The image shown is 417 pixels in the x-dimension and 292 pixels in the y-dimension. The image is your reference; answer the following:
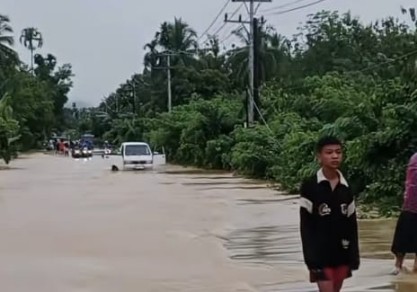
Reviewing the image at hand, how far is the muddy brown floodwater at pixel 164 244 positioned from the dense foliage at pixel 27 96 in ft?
105

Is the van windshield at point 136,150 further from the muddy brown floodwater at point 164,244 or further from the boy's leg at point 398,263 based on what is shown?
the boy's leg at point 398,263

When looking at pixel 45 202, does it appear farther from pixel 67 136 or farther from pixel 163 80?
pixel 67 136

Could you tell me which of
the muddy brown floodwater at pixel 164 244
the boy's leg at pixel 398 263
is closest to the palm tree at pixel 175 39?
the muddy brown floodwater at pixel 164 244

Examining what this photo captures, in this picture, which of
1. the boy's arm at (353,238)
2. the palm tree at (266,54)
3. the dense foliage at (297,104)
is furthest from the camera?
the palm tree at (266,54)

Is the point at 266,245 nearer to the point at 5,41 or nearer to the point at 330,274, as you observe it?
the point at 330,274

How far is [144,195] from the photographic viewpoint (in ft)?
91.0

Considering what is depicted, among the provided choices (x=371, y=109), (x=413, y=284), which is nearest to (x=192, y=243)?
(x=413, y=284)

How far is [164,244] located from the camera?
605 inches

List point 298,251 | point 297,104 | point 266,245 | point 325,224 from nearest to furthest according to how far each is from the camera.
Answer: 1. point 325,224
2. point 298,251
3. point 266,245
4. point 297,104

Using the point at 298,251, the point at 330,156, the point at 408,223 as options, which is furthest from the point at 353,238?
the point at 298,251

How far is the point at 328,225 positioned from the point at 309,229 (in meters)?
0.14

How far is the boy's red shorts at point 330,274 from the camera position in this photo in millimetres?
6707

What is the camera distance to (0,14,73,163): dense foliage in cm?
6291

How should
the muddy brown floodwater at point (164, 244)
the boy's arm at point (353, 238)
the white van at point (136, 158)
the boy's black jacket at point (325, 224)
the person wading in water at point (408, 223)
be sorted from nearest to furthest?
the boy's black jacket at point (325, 224)
the boy's arm at point (353, 238)
the person wading in water at point (408, 223)
the muddy brown floodwater at point (164, 244)
the white van at point (136, 158)
